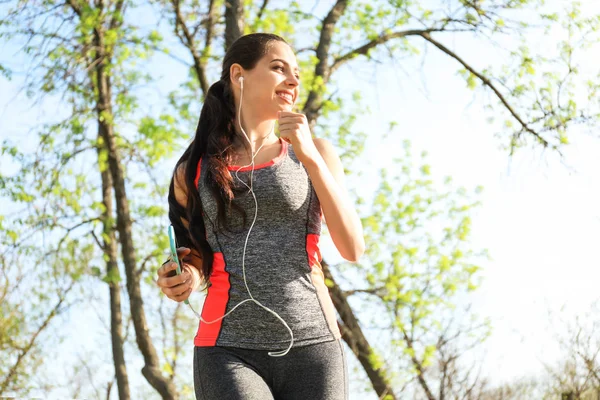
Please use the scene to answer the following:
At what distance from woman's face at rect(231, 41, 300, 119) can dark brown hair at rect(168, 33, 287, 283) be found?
37mm

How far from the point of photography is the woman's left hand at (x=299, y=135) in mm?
2045

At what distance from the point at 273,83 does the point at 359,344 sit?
6200 millimetres

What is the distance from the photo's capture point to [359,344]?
26.6ft

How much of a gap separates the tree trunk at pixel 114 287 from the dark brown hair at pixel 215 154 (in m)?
6.58

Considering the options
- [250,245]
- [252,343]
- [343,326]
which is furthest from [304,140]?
[343,326]

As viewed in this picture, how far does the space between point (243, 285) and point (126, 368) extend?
26.3 ft

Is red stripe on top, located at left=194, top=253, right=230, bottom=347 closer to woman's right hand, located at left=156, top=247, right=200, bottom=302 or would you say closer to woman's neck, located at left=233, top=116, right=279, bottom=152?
woman's right hand, located at left=156, top=247, right=200, bottom=302

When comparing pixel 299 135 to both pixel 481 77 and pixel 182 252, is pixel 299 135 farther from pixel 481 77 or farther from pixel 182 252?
pixel 481 77

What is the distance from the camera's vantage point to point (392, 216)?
9141mm

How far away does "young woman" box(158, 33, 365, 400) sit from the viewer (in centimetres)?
196

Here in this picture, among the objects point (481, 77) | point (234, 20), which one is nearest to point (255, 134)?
point (234, 20)

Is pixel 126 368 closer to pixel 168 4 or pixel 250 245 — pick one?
pixel 168 4

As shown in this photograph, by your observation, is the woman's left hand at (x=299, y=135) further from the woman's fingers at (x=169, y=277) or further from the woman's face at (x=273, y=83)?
the woman's fingers at (x=169, y=277)

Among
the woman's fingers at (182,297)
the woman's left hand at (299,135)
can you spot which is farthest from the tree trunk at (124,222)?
the woman's left hand at (299,135)
